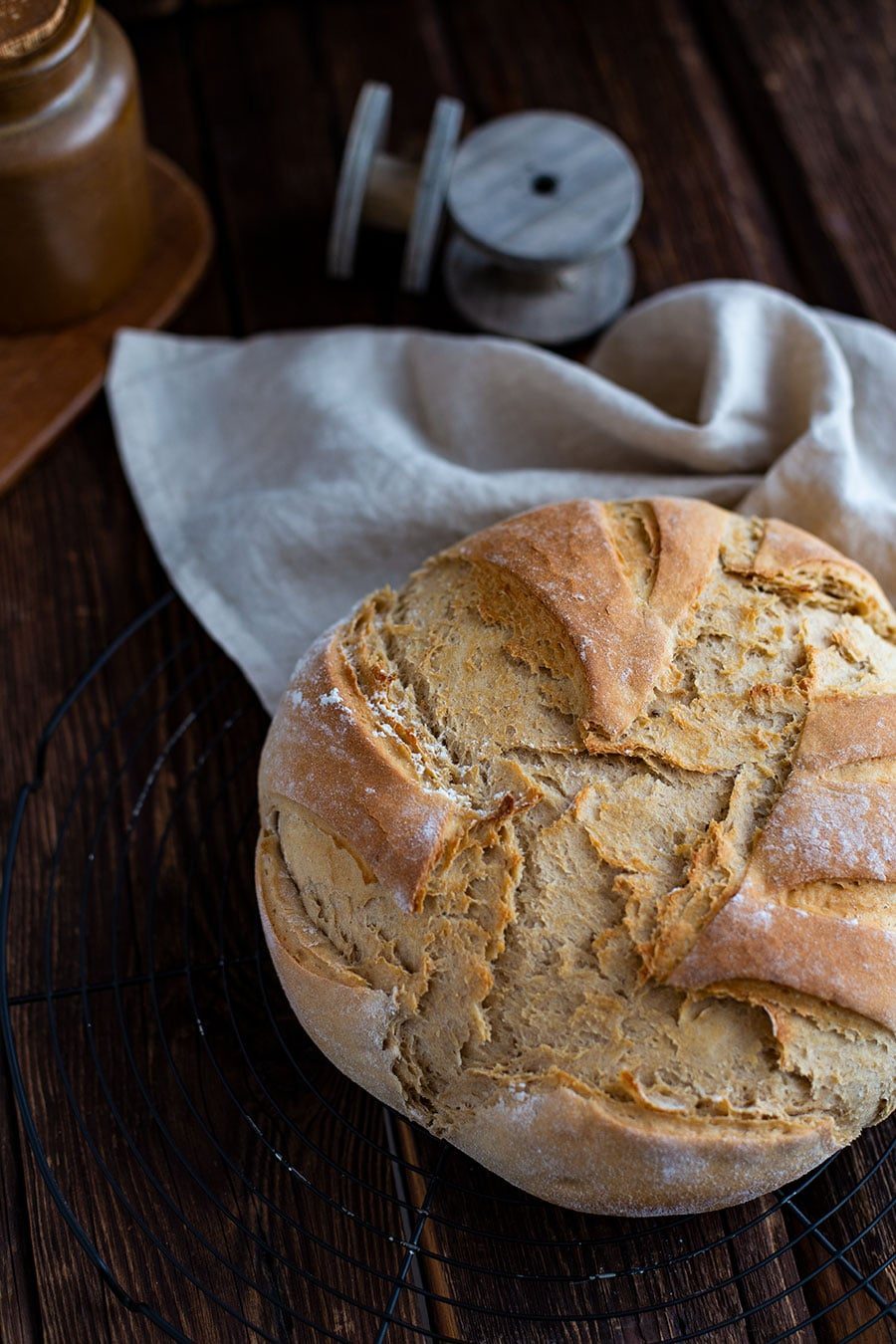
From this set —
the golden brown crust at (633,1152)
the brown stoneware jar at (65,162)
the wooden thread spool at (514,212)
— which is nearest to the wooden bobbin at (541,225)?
the wooden thread spool at (514,212)

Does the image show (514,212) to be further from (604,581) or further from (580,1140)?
(580,1140)

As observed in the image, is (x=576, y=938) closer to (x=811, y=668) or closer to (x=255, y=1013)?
(x=811, y=668)

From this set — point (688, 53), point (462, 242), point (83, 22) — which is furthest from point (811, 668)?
point (688, 53)

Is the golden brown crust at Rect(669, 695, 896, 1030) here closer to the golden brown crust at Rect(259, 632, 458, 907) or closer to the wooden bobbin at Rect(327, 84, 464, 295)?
the golden brown crust at Rect(259, 632, 458, 907)

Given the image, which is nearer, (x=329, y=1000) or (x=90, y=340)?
(x=329, y=1000)

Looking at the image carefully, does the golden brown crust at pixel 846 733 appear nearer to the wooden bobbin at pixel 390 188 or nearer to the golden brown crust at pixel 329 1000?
the golden brown crust at pixel 329 1000

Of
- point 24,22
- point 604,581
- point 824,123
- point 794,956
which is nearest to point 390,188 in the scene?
point 24,22

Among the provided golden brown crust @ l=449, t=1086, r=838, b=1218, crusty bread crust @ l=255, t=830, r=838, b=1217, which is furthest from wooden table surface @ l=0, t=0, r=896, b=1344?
golden brown crust @ l=449, t=1086, r=838, b=1218
